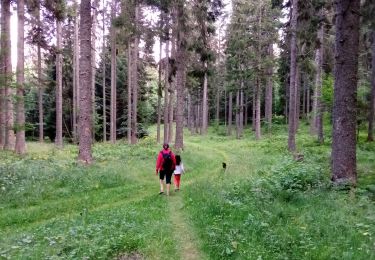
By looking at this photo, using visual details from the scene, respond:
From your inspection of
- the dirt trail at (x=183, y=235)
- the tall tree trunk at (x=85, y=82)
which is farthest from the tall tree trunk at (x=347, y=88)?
the tall tree trunk at (x=85, y=82)

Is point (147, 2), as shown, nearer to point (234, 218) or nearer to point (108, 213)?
point (108, 213)

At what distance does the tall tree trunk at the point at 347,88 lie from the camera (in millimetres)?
10508

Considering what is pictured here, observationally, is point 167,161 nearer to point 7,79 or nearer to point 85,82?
point 85,82

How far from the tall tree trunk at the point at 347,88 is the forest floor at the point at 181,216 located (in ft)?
2.35

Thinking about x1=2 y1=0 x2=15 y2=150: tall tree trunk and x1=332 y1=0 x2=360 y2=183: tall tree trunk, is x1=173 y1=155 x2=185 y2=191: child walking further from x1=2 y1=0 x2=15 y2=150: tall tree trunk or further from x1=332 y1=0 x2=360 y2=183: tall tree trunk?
x1=2 y1=0 x2=15 y2=150: tall tree trunk

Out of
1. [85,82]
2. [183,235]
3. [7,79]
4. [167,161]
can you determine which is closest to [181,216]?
[183,235]

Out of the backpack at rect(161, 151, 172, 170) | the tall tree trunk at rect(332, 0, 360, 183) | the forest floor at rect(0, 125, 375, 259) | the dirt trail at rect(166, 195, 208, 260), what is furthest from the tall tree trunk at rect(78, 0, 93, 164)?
the tall tree trunk at rect(332, 0, 360, 183)

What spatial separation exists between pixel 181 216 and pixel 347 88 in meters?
5.68

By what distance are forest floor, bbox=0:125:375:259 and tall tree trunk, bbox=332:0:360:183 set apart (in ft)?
2.35

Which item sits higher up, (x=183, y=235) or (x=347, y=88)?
(x=347, y=88)

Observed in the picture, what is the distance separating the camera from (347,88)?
1051 cm

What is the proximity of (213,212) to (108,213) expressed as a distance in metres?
2.85

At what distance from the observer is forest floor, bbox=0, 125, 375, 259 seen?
6.76 metres

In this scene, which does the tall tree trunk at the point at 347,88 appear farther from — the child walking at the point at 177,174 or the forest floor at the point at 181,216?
the child walking at the point at 177,174
